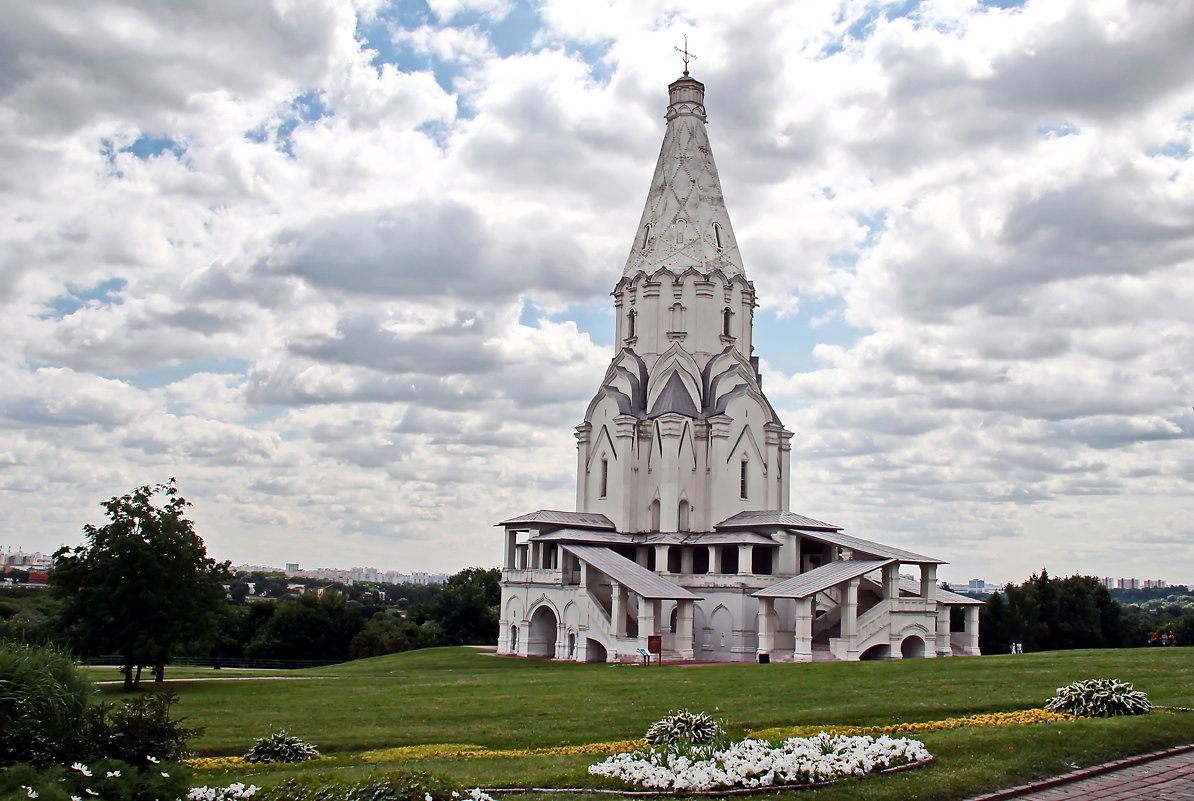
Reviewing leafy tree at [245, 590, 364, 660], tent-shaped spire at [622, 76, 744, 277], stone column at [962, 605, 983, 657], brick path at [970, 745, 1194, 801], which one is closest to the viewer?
brick path at [970, 745, 1194, 801]

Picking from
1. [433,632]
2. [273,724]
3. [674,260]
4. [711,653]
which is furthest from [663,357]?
[273,724]

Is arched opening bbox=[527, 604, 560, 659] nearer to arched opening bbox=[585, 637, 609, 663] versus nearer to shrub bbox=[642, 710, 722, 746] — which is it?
arched opening bbox=[585, 637, 609, 663]

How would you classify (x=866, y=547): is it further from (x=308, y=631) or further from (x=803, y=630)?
(x=308, y=631)

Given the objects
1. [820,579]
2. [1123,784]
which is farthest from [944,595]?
[1123,784]

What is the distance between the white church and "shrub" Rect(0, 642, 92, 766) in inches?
1154

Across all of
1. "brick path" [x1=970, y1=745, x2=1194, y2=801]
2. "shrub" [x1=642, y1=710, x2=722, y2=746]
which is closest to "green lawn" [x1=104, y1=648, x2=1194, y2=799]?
"brick path" [x1=970, y1=745, x2=1194, y2=801]

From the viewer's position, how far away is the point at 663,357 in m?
52.5

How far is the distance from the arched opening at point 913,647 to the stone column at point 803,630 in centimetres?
418

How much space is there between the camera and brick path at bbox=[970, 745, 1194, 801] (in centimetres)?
1212

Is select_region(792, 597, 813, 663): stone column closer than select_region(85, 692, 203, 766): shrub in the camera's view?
No

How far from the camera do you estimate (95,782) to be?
1017 cm

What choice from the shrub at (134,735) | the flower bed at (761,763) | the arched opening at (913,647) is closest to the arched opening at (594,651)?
the arched opening at (913,647)

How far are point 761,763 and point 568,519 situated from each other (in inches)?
1429

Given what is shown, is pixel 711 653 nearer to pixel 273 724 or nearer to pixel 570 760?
pixel 273 724
